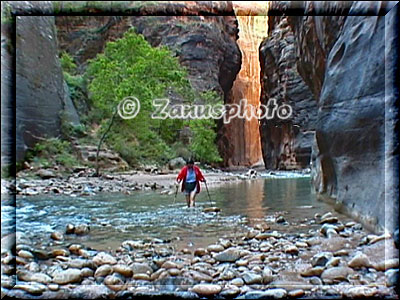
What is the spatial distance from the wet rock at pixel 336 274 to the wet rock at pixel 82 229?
125 cm

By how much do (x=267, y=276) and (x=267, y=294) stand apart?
0.44 feet

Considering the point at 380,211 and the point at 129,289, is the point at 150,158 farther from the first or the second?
the point at 129,289

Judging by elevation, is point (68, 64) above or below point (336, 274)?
above

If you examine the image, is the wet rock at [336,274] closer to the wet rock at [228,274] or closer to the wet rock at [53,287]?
the wet rock at [228,274]

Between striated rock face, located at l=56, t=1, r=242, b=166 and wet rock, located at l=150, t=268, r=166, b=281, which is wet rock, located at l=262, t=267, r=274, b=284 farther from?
striated rock face, located at l=56, t=1, r=242, b=166

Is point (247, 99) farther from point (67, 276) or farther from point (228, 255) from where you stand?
point (67, 276)

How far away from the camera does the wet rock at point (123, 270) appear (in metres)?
1.26

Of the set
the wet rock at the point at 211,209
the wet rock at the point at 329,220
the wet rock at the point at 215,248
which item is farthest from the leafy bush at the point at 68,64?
the wet rock at the point at 215,248

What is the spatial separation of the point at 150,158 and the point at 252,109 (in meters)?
8.19

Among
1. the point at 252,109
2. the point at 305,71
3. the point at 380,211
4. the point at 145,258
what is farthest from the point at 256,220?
the point at 252,109

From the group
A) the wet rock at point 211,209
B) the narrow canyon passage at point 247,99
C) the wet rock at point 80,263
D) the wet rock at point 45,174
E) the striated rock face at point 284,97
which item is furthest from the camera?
the narrow canyon passage at point 247,99

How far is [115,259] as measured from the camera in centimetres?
141

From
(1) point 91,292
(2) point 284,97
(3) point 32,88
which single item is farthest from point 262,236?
(2) point 284,97

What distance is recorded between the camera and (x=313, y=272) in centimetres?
128
